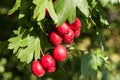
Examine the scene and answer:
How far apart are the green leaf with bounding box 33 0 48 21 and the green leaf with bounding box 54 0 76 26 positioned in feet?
0.29

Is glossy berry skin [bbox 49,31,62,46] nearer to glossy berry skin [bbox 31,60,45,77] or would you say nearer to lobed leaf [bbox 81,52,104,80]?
glossy berry skin [bbox 31,60,45,77]

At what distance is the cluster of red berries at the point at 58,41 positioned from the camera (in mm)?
3234

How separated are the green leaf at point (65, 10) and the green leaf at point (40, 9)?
0.29ft

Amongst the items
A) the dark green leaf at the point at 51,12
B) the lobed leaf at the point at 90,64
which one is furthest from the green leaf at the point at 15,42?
the lobed leaf at the point at 90,64

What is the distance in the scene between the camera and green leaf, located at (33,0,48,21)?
316cm

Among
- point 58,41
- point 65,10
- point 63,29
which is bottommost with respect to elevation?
point 58,41

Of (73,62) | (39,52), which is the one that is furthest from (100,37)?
(39,52)

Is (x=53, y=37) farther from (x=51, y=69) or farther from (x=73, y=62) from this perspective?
(x=73, y=62)

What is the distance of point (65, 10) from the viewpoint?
10.6 feet

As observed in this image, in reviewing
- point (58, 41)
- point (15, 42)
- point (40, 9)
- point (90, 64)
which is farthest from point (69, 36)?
point (90, 64)

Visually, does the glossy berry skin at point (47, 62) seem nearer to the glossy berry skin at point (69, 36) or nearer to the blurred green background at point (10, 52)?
the glossy berry skin at point (69, 36)

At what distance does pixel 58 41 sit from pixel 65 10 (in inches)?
9.5

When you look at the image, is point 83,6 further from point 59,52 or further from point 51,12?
point 59,52

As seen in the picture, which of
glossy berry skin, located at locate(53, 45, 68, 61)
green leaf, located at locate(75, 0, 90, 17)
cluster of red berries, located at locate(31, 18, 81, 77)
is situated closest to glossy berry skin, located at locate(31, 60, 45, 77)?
cluster of red berries, located at locate(31, 18, 81, 77)
